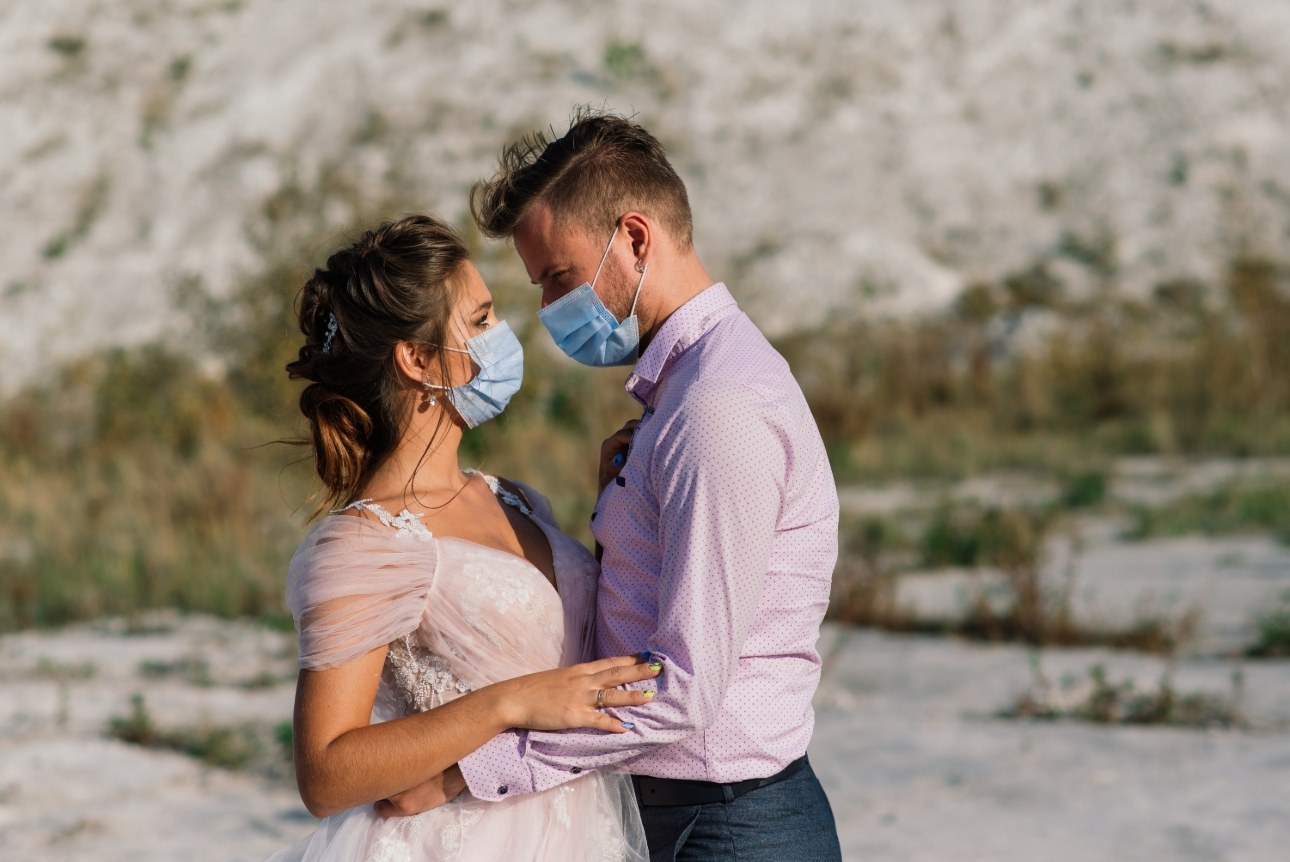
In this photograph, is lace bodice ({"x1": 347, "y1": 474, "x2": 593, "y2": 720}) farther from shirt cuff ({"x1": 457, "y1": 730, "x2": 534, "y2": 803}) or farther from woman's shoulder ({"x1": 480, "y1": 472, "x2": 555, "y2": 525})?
woman's shoulder ({"x1": 480, "y1": 472, "x2": 555, "y2": 525})

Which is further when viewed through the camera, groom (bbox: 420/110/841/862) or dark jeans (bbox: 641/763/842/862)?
dark jeans (bbox: 641/763/842/862)

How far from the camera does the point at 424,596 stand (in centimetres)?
266

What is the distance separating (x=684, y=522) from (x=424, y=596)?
55 cm

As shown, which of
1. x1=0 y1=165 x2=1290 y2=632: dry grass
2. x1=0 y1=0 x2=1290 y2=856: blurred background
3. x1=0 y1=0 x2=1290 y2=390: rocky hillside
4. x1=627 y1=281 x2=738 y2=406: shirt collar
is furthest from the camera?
Answer: x1=0 y1=0 x2=1290 y2=390: rocky hillside

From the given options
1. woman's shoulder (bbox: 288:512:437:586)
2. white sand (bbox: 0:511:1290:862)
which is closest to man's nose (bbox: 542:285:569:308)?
woman's shoulder (bbox: 288:512:437:586)

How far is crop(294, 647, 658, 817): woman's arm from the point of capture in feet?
8.05

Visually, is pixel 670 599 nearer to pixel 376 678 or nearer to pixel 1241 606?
pixel 376 678

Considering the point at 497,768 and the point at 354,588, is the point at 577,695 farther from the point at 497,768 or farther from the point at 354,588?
the point at 354,588

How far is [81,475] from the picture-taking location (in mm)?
14070

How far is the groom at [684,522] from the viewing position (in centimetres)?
241

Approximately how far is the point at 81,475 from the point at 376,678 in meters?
12.4

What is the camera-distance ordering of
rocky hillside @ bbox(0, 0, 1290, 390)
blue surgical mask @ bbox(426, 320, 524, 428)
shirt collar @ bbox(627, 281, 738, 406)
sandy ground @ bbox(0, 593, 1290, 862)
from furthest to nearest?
1. rocky hillside @ bbox(0, 0, 1290, 390)
2. sandy ground @ bbox(0, 593, 1290, 862)
3. blue surgical mask @ bbox(426, 320, 524, 428)
4. shirt collar @ bbox(627, 281, 738, 406)

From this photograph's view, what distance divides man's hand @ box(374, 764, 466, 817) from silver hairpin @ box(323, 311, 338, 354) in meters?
0.85

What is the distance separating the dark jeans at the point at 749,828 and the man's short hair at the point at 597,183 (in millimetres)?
1015
